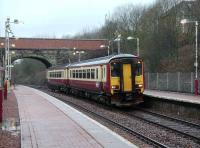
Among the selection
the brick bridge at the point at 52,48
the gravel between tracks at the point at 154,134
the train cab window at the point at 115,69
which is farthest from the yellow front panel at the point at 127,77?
the brick bridge at the point at 52,48

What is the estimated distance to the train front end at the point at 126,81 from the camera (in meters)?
28.3

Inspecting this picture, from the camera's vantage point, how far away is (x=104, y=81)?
29.2 m

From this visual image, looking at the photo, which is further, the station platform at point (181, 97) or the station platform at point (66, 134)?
the station platform at point (181, 97)

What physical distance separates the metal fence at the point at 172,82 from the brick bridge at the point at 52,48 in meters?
42.4

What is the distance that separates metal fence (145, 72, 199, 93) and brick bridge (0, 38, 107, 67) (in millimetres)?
42381

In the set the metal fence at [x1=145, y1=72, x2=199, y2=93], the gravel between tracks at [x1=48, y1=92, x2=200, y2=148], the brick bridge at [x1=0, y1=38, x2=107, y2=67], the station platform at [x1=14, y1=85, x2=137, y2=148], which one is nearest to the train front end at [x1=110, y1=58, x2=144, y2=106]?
the gravel between tracks at [x1=48, y1=92, x2=200, y2=148]

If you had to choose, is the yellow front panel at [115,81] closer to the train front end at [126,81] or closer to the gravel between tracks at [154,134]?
the train front end at [126,81]

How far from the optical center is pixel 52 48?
96188 mm

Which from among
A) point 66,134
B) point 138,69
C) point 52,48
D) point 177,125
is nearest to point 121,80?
point 138,69

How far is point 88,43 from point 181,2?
128 feet

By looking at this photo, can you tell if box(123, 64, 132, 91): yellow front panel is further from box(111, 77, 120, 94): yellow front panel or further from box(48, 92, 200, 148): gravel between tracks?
box(48, 92, 200, 148): gravel between tracks

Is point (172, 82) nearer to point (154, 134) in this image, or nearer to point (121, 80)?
point (121, 80)

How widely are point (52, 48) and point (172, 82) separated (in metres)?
53.3

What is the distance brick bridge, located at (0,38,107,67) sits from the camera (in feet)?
310
